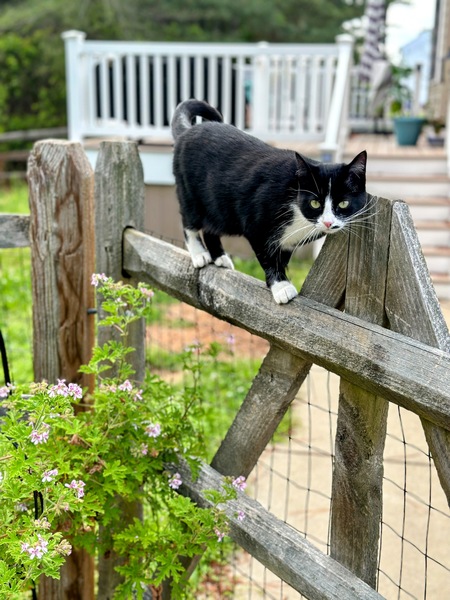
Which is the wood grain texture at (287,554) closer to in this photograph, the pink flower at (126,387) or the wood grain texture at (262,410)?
the wood grain texture at (262,410)

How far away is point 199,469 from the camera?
1846 mm

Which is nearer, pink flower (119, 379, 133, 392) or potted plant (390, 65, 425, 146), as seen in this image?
pink flower (119, 379, 133, 392)

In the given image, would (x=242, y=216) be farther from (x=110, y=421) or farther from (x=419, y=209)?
(x=419, y=209)

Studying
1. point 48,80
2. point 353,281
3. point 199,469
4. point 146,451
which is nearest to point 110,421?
point 146,451

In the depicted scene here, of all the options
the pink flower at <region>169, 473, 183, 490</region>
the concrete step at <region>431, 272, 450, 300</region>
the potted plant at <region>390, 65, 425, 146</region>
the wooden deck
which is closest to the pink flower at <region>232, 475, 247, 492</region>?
the pink flower at <region>169, 473, 183, 490</region>

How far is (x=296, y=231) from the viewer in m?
1.63

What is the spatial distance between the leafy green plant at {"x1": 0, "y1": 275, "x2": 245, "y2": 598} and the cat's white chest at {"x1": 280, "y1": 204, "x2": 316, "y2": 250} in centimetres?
38

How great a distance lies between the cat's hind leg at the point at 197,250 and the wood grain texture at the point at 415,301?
2.12 feet

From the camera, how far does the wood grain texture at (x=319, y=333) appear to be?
4.00ft

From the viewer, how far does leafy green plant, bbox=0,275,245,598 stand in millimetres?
1449

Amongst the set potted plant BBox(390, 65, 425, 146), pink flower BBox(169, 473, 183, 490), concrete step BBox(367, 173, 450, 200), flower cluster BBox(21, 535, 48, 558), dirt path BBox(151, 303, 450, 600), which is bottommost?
dirt path BBox(151, 303, 450, 600)

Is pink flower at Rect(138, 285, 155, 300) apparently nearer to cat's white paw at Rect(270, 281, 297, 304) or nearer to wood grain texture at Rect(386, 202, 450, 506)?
cat's white paw at Rect(270, 281, 297, 304)

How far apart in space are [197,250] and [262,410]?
500 millimetres

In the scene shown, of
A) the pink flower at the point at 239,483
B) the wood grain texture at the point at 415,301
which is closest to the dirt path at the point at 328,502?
the pink flower at the point at 239,483
